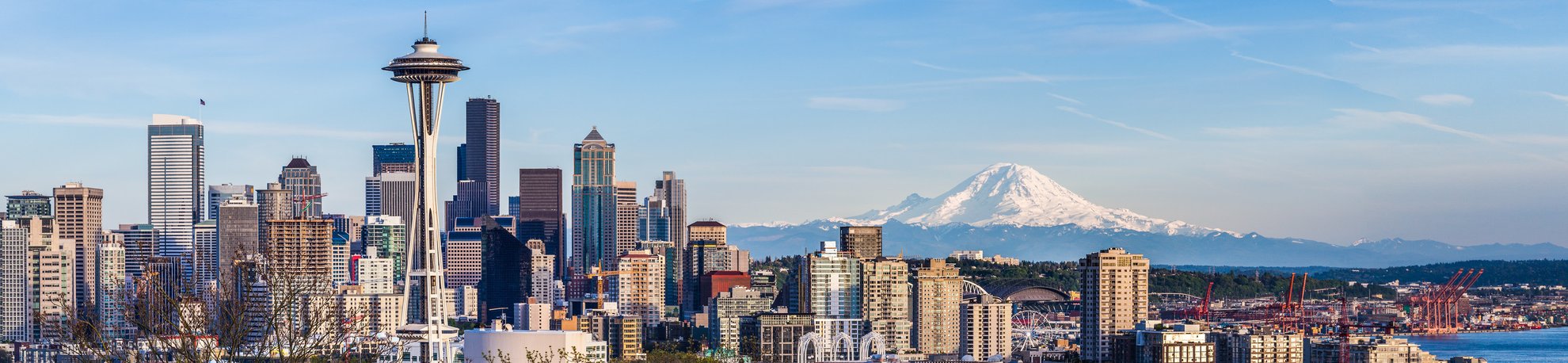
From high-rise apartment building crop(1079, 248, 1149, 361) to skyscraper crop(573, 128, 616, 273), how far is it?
3138 inches

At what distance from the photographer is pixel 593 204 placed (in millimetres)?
→ 163000

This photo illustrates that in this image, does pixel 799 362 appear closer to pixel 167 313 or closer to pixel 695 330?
pixel 695 330

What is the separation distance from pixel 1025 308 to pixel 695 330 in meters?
29.9

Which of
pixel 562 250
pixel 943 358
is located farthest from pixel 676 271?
pixel 943 358

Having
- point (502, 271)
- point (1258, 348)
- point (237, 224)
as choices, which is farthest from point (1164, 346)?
point (237, 224)

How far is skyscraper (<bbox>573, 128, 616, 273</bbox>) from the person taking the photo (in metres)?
160

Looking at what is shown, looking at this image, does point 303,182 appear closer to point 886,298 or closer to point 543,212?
point 543,212

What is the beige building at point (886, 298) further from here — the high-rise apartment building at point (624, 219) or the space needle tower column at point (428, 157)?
the high-rise apartment building at point (624, 219)

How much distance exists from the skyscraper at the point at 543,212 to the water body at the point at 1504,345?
68037mm

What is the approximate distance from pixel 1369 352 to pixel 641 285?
59854 mm

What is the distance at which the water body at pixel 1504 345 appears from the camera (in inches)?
3743

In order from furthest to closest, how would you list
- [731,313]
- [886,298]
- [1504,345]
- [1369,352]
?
[1504,345]
[731,313]
[886,298]
[1369,352]

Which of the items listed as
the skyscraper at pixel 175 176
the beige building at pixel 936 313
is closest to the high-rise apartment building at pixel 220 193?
the skyscraper at pixel 175 176

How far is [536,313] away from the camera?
110812mm
